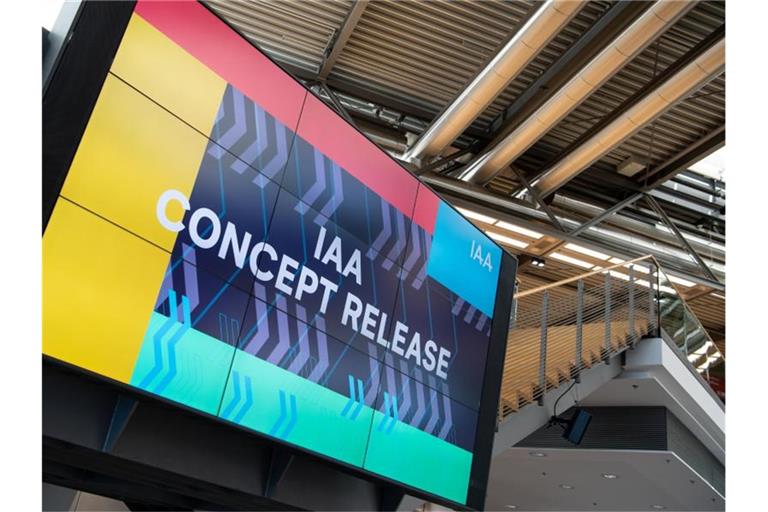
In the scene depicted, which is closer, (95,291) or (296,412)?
(95,291)

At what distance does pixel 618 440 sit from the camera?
13.0 meters

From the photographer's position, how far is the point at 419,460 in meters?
7.07

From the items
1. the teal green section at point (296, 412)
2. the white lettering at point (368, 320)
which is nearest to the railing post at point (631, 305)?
the white lettering at point (368, 320)

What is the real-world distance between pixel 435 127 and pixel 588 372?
14.2ft

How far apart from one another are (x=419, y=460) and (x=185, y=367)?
2733mm

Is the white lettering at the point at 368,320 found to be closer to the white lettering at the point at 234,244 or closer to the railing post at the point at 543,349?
the white lettering at the point at 234,244

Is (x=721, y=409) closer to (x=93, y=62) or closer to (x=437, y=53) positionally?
(x=437, y=53)

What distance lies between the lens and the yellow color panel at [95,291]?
4.28 meters

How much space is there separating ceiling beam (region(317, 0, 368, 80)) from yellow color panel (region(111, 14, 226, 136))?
20.2 ft

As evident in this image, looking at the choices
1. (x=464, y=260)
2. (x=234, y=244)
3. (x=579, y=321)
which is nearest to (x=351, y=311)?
(x=234, y=244)

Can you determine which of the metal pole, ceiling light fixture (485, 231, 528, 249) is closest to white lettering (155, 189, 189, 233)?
the metal pole

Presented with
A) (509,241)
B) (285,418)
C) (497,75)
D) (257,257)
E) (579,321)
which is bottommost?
(285,418)

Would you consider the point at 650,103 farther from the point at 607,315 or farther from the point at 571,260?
the point at 571,260
